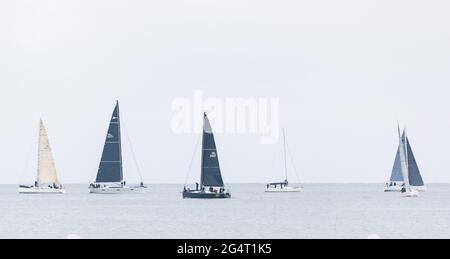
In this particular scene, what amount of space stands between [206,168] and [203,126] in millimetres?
5106

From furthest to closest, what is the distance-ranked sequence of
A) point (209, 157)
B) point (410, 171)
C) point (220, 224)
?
point (410, 171)
point (209, 157)
point (220, 224)

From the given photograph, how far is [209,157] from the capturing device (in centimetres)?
10638

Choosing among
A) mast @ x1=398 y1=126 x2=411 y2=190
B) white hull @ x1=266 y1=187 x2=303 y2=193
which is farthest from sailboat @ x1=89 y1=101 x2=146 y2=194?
white hull @ x1=266 y1=187 x2=303 y2=193

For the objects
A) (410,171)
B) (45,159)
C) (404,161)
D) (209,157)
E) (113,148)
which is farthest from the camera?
(410,171)

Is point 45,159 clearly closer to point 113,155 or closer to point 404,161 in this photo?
point 113,155

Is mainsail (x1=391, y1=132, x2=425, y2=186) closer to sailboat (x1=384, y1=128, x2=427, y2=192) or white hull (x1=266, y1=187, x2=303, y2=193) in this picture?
sailboat (x1=384, y1=128, x2=427, y2=192)

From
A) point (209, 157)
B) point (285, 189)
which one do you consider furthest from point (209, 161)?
point (285, 189)

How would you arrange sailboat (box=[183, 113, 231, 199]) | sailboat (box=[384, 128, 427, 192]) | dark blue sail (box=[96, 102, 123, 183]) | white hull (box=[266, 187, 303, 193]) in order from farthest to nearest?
white hull (box=[266, 187, 303, 193]) → sailboat (box=[384, 128, 427, 192]) → dark blue sail (box=[96, 102, 123, 183]) → sailboat (box=[183, 113, 231, 199])

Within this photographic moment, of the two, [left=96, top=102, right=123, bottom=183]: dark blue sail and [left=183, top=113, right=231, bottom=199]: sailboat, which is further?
[left=96, top=102, right=123, bottom=183]: dark blue sail

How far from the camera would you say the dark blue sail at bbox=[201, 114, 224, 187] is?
105375mm

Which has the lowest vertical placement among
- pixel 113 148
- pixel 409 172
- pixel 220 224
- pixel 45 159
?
pixel 220 224

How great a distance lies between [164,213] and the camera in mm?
93875

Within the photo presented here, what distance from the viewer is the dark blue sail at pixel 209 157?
10538 cm
